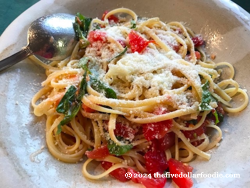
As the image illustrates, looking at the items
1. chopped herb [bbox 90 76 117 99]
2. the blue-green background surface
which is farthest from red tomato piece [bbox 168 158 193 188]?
the blue-green background surface

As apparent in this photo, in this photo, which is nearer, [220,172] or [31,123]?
[220,172]

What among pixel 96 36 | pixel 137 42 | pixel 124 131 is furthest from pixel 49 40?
pixel 124 131

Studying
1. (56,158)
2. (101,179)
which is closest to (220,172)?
(101,179)

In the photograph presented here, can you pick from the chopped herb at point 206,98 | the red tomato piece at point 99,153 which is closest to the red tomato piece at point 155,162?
the red tomato piece at point 99,153

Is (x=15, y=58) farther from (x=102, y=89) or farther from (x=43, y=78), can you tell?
(x=102, y=89)

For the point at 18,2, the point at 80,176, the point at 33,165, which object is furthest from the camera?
the point at 18,2

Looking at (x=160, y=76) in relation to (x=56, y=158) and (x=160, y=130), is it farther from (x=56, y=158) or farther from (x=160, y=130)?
(x=56, y=158)

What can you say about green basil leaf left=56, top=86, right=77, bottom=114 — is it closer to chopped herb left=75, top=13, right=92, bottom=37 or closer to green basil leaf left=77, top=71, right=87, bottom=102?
green basil leaf left=77, top=71, right=87, bottom=102

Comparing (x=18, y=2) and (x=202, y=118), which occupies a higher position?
(x=202, y=118)

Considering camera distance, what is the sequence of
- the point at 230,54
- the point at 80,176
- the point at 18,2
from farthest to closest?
1. the point at 18,2
2. the point at 230,54
3. the point at 80,176
